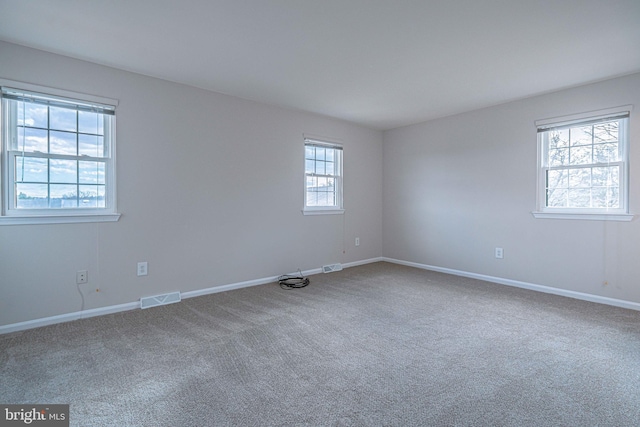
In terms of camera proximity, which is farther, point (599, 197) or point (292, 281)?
point (292, 281)

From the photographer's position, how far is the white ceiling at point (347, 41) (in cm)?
209

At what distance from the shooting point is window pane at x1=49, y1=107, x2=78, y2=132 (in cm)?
278

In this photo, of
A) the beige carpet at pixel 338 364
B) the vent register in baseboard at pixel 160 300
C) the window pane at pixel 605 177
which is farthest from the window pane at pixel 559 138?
the vent register in baseboard at pixel 160 300

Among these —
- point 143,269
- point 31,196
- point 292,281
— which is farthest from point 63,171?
point 292,281

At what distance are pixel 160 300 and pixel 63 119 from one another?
1.98m

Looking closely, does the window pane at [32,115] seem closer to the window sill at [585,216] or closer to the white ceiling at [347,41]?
the white ceiling at [347,41]

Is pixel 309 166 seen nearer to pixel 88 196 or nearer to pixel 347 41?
pixel 347 41

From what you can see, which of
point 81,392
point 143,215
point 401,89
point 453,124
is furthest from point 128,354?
point 453,124

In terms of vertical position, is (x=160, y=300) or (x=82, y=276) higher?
(x=82, y=276)

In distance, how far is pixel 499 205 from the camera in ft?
13.6

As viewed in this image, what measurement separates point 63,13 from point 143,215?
1.78 m

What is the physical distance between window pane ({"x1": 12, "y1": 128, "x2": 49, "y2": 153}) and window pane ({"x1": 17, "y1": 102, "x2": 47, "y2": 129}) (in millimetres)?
54

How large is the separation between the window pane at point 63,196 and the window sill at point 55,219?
14 centimetres

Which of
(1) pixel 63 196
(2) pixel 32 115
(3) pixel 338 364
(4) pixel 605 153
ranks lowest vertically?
(3) pixel 338 364
